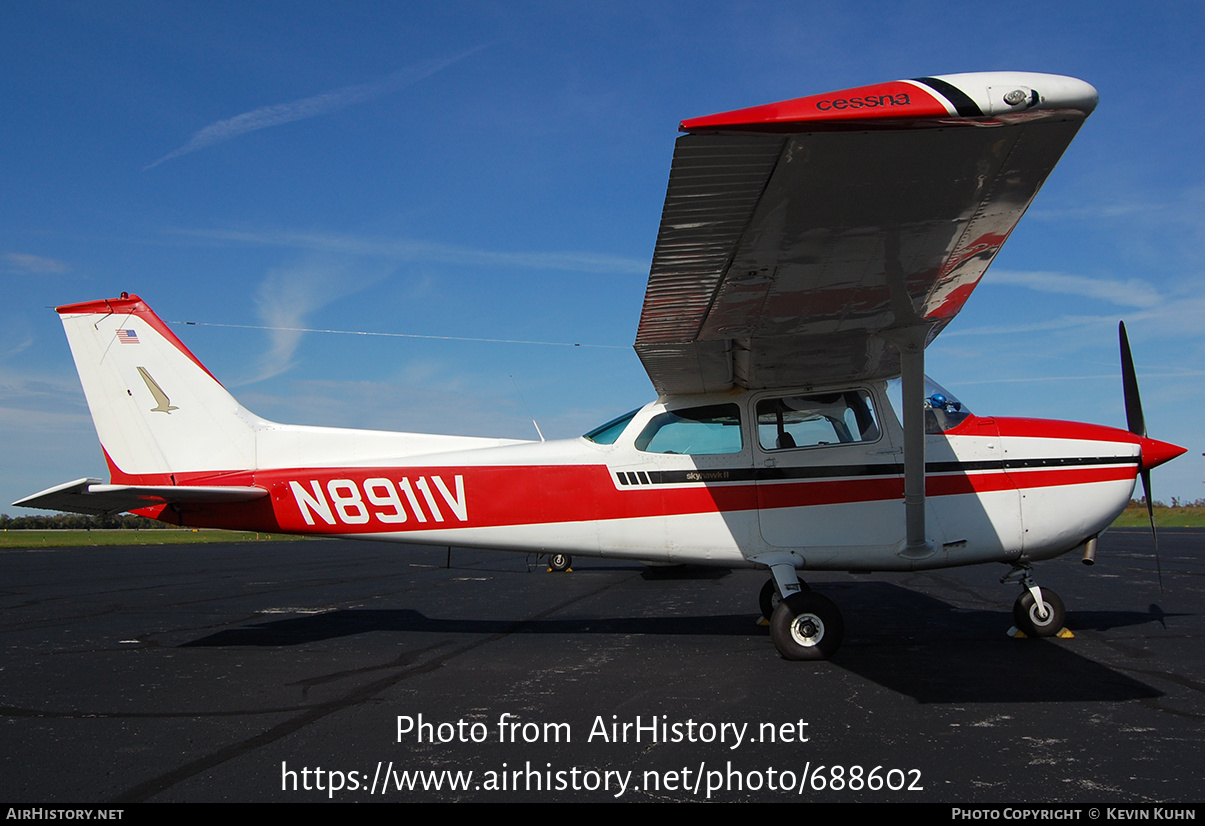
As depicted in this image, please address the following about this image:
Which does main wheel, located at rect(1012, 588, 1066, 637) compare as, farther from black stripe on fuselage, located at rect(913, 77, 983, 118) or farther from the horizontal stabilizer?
the horizontal stabilizer

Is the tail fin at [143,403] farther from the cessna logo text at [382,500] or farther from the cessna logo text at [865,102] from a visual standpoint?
the cessna logo text at [865,102]

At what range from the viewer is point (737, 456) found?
6758 millimetres

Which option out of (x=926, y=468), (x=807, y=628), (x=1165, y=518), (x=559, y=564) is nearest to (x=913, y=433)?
(x=926, y=468)

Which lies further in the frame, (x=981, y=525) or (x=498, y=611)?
(x=498, y=611)

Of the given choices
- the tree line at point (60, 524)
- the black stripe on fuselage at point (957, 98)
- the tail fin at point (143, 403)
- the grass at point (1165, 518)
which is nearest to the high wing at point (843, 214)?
the black stripe on fuselage at point (957, 98)

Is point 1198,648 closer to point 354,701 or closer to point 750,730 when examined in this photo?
point 750,730

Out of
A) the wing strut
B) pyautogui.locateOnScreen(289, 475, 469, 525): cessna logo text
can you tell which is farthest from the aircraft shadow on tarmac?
pyautogui.locateOnScreen(289, 475, 469, 525): cessna logo text

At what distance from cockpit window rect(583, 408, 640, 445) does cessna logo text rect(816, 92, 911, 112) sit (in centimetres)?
447

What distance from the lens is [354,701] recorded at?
504 cm

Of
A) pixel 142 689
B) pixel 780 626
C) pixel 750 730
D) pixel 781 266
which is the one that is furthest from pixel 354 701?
pixel 781 266

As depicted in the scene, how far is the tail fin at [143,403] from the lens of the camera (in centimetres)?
740

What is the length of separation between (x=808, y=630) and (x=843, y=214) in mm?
3627

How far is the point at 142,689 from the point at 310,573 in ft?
36.3

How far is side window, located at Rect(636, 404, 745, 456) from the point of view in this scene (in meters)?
6.85
